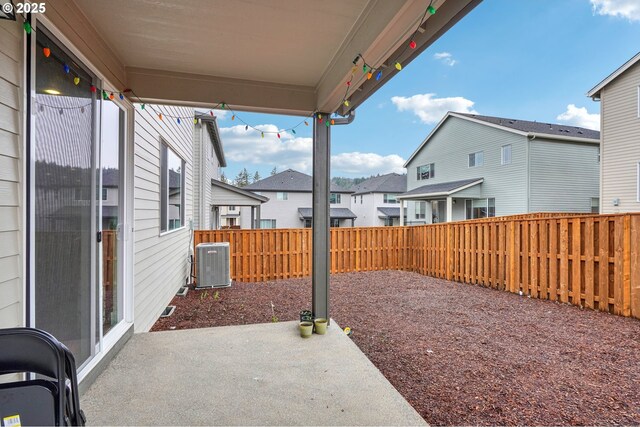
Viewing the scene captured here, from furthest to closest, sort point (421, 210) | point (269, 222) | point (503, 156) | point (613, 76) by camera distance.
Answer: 1. point (269, 222)
2. point (421, 210)
3. point (503, 156)
4. point (613, 76)

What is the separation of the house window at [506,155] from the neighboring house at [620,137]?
10.7ft

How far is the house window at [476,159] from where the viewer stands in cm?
1423

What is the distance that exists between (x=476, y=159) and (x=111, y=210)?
15006mm

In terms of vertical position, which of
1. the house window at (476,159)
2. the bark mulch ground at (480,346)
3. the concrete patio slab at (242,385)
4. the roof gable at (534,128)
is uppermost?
the roof gable at (534,128)

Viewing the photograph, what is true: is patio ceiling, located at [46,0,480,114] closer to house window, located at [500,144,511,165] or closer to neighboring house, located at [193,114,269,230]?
neighboring house, located at [193,114,269,230]

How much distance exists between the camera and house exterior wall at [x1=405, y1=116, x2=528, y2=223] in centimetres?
1255

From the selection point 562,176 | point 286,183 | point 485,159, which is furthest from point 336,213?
point 562,176

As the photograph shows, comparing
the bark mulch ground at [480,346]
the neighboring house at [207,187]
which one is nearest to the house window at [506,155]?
the bark mulch ground at [480,346]

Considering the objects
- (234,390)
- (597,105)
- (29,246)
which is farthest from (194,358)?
(597,105)

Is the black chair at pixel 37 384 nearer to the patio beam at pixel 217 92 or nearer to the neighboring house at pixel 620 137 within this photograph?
the patio beam at pixel 217 92

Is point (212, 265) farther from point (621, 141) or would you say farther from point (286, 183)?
point (286, 183)

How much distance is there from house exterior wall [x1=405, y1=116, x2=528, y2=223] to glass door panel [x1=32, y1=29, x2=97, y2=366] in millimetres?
13785

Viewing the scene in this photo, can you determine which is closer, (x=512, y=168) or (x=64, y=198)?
(x=64, y=198)

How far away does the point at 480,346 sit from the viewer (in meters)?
3.26
